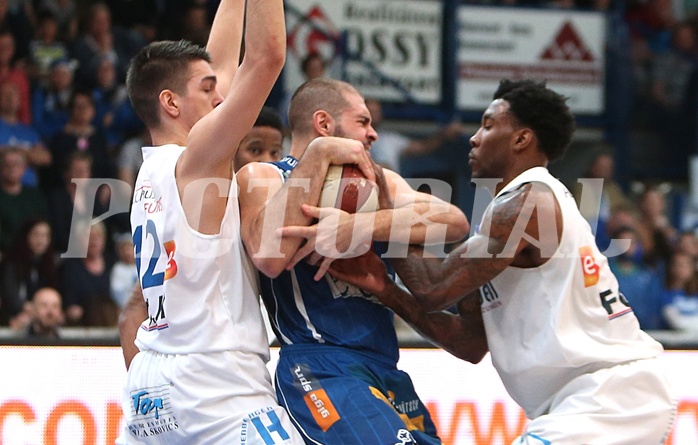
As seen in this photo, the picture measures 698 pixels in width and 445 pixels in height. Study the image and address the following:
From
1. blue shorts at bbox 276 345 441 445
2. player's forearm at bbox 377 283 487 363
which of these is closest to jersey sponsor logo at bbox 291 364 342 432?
blue shorts at bbox 276 345 441 445

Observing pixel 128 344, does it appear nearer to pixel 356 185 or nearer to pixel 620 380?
pixel 356 185

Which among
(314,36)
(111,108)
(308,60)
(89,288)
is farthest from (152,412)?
(314,36)

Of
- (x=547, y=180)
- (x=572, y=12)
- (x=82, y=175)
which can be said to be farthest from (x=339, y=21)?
(x=547, y=180)

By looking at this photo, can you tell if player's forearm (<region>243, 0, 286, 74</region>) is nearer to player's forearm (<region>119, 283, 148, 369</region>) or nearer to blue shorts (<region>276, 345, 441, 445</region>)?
blue shorts (<region>276, 345, 441, 445</region>)

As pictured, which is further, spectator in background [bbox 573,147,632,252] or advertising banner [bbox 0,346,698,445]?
spectator in background [bbox 573,147,632,252]

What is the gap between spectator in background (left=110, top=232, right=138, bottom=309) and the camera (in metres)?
8.26

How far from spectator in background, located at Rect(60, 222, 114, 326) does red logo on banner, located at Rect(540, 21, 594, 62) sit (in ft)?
19.1

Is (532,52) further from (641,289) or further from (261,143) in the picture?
(261,143)

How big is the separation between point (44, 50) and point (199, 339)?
6642 mm

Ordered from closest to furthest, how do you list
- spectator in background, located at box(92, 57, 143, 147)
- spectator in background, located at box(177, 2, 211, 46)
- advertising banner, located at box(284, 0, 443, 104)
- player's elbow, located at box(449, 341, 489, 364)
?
player's elbow, located at box(449, 341, 489, 364) < spectator in background, located at box(92, 57, 143, 147) < spectator in background, located at box(177, 2, 211, 46) < advertising banner, located at box(284, 0, 443, 104)

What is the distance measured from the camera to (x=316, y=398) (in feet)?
13.1

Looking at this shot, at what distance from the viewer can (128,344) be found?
16.6 feet

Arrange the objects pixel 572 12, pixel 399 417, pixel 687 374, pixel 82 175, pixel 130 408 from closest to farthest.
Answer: pixel 399 417, pixel 130 408, pixel 687 374, pixel 82 175, pixel 572 12

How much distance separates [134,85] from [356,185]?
3.64ft
